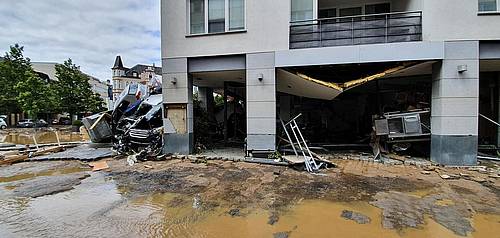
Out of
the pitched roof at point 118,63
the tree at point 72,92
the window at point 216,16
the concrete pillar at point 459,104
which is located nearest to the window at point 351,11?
the concrete pillar at point 459,104

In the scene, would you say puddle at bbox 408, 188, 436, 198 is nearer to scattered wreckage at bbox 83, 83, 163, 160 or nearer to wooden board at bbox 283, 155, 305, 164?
wooden board at bbox 283, 155, 305, 164

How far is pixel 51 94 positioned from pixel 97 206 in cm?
3172

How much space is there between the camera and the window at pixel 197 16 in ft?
31.5

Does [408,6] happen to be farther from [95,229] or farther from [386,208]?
[95,229]

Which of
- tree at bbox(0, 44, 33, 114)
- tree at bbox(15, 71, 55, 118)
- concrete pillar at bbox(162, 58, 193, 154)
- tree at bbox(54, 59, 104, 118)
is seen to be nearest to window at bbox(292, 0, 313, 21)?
concrete pillar at bbox(162, 58, 193, 154)

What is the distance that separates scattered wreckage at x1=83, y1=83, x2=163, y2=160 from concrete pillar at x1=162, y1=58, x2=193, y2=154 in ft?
2.44

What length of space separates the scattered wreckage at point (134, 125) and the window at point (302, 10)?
646cm

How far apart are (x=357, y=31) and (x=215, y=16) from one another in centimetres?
475

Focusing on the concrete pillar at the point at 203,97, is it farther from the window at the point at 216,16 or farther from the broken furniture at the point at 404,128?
the broken furniture at the point at 404,128

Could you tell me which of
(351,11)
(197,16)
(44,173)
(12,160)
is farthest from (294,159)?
(12,160)

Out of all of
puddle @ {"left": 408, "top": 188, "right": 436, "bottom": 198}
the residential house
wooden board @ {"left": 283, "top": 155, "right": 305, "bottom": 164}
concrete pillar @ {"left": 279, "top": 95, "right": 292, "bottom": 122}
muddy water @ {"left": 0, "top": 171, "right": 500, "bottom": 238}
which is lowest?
muddy water @ {"left": 0, "top": 171, "right": 500, "bottom": 238}

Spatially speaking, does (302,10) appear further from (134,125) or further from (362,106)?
(134,125)

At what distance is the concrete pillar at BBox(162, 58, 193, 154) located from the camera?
968cm

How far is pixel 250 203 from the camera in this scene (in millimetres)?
5078
